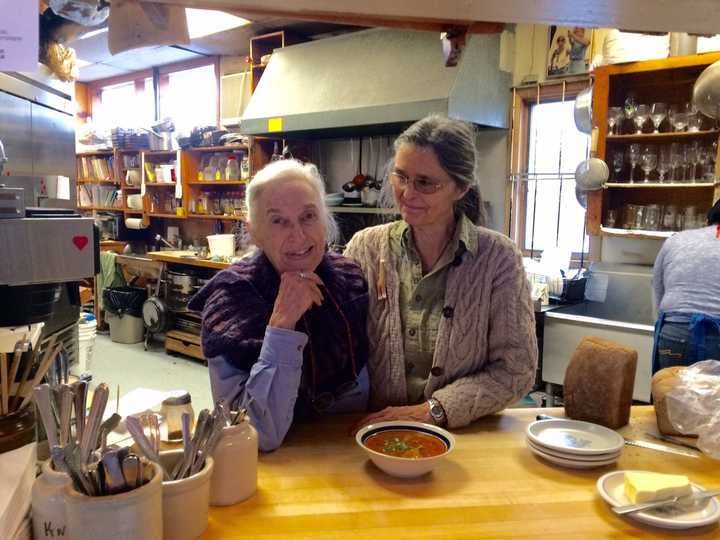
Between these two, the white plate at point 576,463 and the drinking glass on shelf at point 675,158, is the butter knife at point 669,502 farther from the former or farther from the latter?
the drinking glass on shelf at point 675,158

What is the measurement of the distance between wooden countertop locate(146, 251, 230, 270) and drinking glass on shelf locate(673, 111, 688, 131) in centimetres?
356

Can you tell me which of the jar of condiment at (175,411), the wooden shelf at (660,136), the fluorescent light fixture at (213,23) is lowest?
the jar of condiment at (175,411)

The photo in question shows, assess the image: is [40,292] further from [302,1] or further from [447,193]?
[447,193]

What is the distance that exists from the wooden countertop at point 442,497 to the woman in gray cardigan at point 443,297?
0.19m

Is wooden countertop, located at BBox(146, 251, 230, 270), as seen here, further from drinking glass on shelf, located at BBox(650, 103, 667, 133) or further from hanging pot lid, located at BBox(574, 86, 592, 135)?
drinking glass on shelf, located at BBox(650, 103, 667, 133)

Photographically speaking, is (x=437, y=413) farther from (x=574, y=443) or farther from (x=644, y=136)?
(x=644, y=136)

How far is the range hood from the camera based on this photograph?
3.70 m

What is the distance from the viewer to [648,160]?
11.4 feet

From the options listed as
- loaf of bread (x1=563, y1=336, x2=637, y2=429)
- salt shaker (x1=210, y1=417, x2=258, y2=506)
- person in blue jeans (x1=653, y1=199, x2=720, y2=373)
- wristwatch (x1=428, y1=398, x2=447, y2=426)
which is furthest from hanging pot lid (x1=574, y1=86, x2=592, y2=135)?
salt shaker (x1=210, y1=417, x2=258, y2=506)

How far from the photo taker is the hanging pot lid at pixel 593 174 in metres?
3.46

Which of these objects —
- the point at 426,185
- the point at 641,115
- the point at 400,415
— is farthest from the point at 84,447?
the point at 641,115

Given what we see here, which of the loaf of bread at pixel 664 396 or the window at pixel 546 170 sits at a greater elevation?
the window at pixel 546 170

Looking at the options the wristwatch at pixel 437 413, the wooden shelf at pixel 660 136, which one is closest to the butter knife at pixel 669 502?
the wristwatch at pixel 437 413

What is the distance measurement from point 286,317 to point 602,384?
78cm
